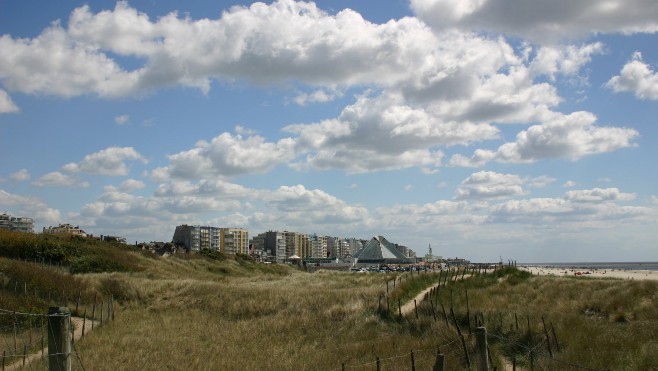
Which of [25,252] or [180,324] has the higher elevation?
[25,252]

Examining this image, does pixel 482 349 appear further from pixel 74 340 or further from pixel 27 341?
pixel 74 340

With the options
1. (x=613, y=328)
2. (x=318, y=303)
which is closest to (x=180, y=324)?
(x=318, y=303)

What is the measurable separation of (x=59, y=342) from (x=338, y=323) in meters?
20.2

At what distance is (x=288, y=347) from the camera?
21.9 metres

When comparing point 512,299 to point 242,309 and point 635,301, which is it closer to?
point 635,301

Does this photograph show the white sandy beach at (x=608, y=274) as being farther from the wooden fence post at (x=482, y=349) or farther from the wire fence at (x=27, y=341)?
the wooden fence post at (x=482, y=349)

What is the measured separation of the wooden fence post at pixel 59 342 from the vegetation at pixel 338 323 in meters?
9.43

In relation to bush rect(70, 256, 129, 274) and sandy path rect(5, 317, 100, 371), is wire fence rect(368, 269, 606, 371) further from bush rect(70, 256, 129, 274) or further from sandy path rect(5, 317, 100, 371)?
bush rect(70, 256, 129, 274)

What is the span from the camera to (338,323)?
26859 millimetres

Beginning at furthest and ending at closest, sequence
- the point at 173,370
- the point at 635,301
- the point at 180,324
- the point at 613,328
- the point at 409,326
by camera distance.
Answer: the point at 180,324, the point at 635,301, the point at 409,326, the point at 613,328, the point at 173,370

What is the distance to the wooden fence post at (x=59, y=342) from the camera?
7.62 m

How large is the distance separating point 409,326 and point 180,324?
41.2ft

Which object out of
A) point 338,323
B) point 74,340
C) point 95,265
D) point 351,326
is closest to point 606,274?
point 95,265

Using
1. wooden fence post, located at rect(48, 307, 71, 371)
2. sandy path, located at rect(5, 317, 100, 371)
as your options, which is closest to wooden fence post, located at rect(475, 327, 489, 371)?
wooden fence post, located at rect(48, 307, 71, 371)
